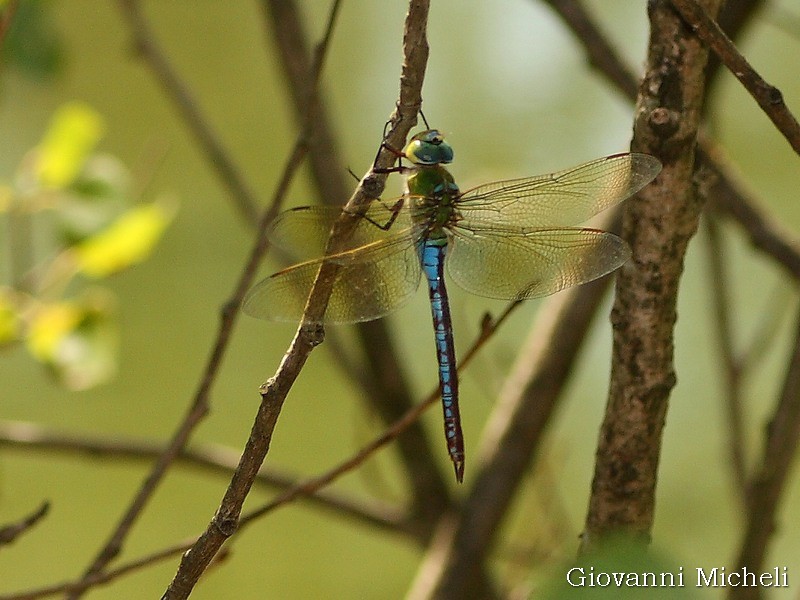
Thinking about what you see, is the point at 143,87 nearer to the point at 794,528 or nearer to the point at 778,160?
the point at 778,160

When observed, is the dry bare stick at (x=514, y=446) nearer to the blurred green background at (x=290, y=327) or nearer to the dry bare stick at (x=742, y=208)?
the dry bare stick at (x=742, y=208)

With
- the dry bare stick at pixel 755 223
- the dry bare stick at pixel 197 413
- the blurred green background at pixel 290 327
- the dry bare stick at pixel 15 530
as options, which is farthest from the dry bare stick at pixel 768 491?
the blurred green background at pixel 290 327

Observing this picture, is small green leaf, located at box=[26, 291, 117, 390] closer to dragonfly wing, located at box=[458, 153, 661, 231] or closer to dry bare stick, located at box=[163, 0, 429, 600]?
dragonfly wing, located at box=[458, 153, 661, 231]

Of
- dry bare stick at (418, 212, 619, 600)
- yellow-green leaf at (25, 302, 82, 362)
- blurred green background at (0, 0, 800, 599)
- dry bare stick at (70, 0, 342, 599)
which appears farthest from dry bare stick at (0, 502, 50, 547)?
blurred green background at (0, 0, 800, 599)

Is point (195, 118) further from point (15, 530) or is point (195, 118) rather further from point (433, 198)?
point (15, 530)

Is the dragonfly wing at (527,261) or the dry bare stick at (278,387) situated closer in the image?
the dry bare stick at (278,387)

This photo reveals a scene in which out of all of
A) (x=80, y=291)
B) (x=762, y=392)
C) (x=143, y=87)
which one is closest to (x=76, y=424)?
(x=80, y=291)
